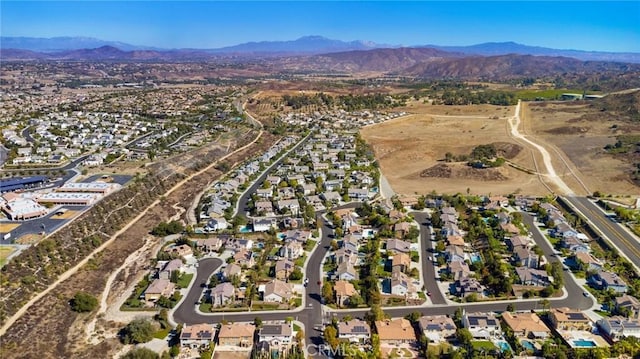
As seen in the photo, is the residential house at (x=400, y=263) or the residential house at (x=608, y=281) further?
the residential house at (x=400, y=263)

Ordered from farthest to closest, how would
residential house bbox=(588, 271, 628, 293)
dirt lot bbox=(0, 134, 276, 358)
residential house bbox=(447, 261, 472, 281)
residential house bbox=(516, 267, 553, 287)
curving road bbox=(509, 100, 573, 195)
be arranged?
curving road bbox=(509, 100, 573, 195) → residential house bbox=(447, 261, 472, 281) → residential house bbox=(516, 267, 553, 287) → residential house bbox=(588, 271, 628, 293) → dirt lot bbox=(0, 134, 276, 358)

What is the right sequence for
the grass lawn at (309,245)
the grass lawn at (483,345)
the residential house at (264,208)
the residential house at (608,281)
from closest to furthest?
1. the grass lawn at (483,345)
2. the residential house at (608,281)
3. the grass lawn at (309,245)
4. the residential house at (264,208)

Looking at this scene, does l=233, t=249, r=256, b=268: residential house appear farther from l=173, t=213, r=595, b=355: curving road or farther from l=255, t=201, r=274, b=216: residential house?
l=255, t=201, r=274, b=216: residential house

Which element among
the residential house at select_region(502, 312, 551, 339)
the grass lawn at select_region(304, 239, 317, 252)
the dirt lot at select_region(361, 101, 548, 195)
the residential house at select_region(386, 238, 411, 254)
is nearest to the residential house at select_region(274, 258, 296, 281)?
the grass lawn at select_region(304, 239, 317, 252)

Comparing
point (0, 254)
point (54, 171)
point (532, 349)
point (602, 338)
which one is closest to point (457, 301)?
point (532, 349)

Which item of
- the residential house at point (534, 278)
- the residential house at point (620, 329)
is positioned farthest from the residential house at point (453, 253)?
the residential house at point (620, 329)

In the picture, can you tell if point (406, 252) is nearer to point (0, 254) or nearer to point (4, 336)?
point (4, 336)

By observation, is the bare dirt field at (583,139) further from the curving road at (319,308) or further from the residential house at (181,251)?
the residential house at (181,251)
